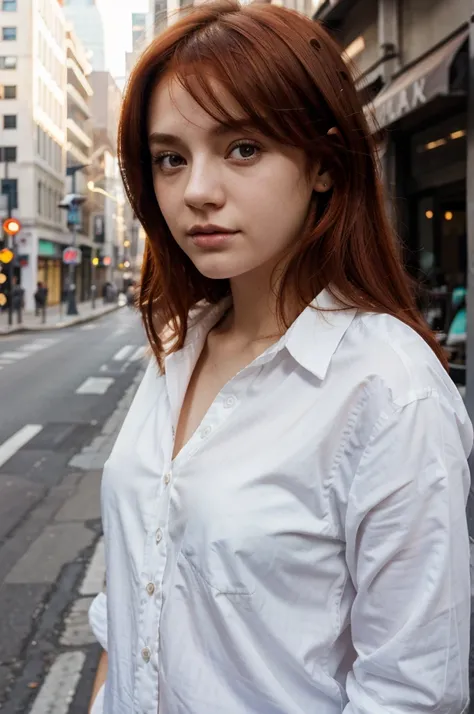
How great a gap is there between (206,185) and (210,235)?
7cm

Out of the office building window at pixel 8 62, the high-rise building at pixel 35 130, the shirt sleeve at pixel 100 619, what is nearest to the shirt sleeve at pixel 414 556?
the shirt sleeve at pixel 100 619

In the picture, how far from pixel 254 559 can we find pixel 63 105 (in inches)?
1513

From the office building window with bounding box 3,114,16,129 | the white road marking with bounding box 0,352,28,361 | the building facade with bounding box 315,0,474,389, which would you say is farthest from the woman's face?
the office building window with bounding box 3,114,16,129

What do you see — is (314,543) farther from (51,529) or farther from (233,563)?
(51,529)

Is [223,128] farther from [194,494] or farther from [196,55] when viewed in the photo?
[194,494]

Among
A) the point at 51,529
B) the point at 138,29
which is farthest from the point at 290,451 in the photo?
the point at 51,529

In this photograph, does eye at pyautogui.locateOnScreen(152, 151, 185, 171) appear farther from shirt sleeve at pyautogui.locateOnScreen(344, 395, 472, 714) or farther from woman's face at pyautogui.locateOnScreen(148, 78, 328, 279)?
shirt sleeve at pyautogui.locateOnScreen(344, 395, 472, 714)

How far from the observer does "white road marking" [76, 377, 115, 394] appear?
36.1 ft

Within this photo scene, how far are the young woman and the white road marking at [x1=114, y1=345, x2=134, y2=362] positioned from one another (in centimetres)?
1436

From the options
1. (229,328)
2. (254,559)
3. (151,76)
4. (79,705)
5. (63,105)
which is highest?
(63,105)

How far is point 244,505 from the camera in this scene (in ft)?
3.20

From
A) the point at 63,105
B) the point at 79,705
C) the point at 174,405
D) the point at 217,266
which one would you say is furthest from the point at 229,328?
the point at 63,105

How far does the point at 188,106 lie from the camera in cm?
102

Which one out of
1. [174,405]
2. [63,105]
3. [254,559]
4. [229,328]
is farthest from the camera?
[63,105]
